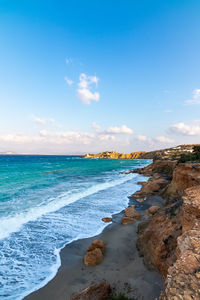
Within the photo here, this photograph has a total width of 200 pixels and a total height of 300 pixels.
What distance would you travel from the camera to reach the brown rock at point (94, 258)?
781 cm

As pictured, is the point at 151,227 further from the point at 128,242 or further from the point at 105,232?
the point at 105,232

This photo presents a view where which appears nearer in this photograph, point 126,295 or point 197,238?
point 197,238

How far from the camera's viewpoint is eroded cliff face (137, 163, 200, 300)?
306 cm

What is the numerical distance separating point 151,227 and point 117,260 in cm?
261

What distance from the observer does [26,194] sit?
72.8ft

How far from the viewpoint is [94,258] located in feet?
25.9

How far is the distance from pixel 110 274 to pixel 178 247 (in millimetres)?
4115

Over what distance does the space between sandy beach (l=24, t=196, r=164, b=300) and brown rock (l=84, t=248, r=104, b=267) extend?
0.20 meters

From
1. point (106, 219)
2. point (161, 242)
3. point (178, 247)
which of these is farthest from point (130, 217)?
point (178, 247)

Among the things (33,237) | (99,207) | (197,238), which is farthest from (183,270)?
(99,207)

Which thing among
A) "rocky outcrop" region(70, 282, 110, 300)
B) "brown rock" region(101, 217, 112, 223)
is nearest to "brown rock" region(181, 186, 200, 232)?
"rocky outcrop" region(70, 282, 110, 300)

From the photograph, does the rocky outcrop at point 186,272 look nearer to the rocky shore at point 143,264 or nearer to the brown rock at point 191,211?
the rocky shore at point 143,264

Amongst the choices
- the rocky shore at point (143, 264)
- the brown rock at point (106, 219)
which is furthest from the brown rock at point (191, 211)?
the brown rock at point (106, 219)

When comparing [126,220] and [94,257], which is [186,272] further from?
[126,220]
